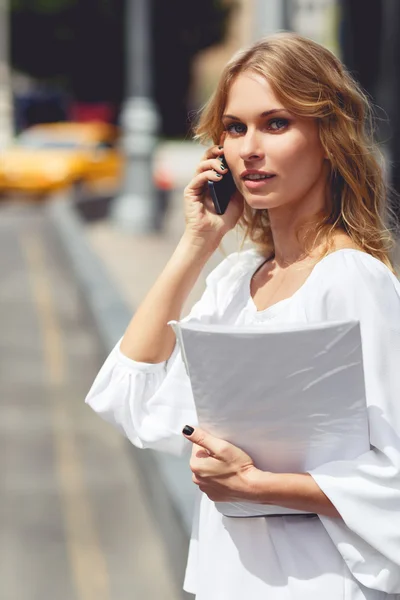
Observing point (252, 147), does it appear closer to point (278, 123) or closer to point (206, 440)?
point (278, 123)

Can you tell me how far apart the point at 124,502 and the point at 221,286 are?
3244mm

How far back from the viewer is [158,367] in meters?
2.11

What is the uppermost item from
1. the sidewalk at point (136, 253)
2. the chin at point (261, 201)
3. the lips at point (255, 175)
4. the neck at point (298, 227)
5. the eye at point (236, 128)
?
the eye at point (236, 128)

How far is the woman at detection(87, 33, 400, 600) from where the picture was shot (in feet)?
5.72

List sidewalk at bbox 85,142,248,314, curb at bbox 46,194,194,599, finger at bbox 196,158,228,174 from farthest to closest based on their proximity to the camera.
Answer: sidewalk at bbox 85,142,248,314 < curb at bbox 46,194,194,599 < finger at bbox 196,158,228,174

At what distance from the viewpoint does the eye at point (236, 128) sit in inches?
75.7

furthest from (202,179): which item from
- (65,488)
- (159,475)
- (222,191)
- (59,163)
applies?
(59,163)

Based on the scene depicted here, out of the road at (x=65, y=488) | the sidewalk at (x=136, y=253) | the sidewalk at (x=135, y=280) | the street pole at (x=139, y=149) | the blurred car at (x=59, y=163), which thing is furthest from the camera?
the blurred car at (x=59, y=163)

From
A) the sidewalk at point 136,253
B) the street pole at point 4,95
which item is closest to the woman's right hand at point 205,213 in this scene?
the sidewalk at point 136,253

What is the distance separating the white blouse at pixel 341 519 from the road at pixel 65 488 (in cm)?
228

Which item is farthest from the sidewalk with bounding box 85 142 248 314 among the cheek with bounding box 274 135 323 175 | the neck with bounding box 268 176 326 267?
the cheek with bounding box 274 135 323 175

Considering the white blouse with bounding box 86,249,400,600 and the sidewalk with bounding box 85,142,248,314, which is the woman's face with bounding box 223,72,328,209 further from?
the sidewalk with bounding box 85,142,248,314

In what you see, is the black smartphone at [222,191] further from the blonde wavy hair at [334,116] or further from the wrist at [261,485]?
the wrist at [261,485]

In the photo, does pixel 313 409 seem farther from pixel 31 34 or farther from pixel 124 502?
pixel 31 34
